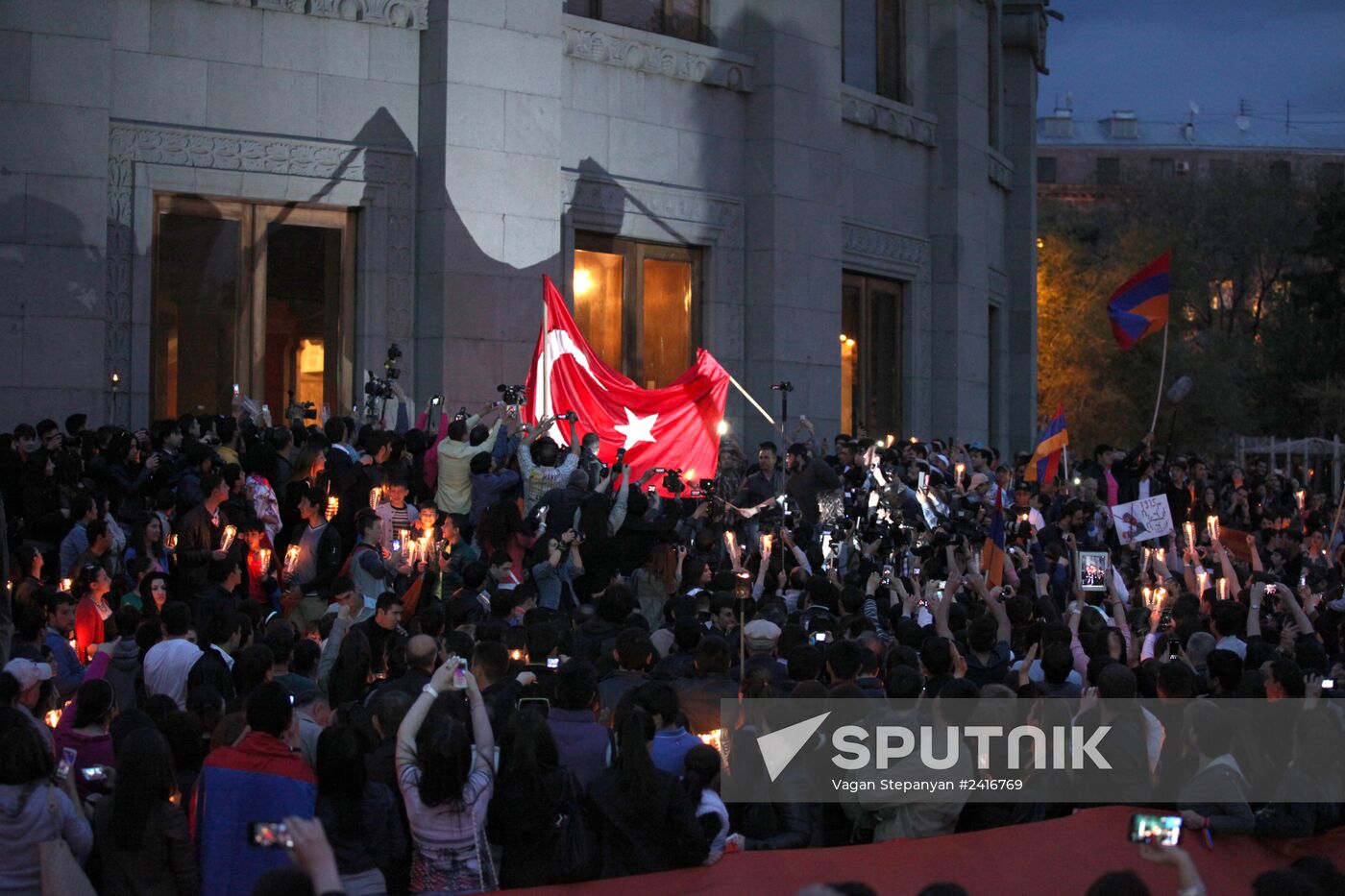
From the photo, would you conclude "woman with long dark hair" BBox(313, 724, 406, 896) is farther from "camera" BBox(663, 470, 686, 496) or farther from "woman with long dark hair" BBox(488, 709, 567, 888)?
"camera" BBox(663, 470, 686, 496)

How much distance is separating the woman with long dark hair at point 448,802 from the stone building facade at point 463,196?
11.5 meters

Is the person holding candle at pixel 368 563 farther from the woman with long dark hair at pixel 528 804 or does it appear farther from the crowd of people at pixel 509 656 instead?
the woman with long dark hair at pixel 528 804

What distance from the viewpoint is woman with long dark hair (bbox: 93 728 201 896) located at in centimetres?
679

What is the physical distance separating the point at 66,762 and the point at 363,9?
13744mm

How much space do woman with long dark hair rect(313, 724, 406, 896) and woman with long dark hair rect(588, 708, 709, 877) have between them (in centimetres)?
86

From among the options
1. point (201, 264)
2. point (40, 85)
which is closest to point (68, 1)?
point (40, 85)

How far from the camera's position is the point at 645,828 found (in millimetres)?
7109

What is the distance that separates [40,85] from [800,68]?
10.6 metres

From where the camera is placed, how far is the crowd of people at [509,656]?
689 centimetres

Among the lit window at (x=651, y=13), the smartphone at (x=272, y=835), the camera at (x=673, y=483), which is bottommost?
the smartphone at (x=272, y=835)

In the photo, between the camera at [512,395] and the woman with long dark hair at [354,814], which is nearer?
the woman with long dark hair at [354,814]

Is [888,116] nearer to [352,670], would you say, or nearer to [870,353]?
[870,353]

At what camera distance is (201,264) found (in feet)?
62.5

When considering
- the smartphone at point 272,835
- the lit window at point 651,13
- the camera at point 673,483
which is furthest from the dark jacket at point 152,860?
the lit window at point 651,13
